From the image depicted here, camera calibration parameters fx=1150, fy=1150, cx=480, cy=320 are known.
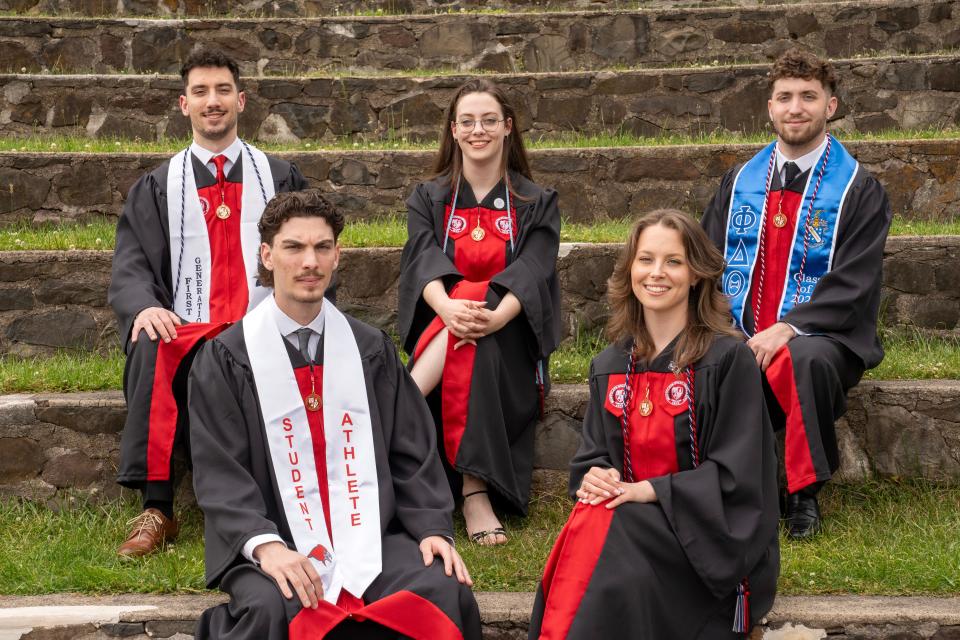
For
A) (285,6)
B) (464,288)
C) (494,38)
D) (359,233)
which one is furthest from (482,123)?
(285,6)

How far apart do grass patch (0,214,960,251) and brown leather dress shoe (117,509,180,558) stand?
1725mm

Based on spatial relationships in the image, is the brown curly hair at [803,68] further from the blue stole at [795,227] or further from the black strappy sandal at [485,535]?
the black strappy sandal at [485,535]

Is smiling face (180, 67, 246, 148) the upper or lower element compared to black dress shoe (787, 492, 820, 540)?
upper

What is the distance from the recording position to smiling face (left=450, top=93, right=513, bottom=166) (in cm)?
441

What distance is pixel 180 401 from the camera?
4.16m

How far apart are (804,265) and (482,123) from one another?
4.44 ft

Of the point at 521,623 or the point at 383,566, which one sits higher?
the point at 383,566

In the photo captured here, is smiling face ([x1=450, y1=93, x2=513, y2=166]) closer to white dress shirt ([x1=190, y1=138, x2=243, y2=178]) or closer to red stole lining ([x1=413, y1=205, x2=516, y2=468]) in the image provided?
red stole lining ([x1=413, y1=205, x2=516, y2=468])

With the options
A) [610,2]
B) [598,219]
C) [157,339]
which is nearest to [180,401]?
[157,339]

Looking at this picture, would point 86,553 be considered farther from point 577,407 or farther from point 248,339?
point 577,407

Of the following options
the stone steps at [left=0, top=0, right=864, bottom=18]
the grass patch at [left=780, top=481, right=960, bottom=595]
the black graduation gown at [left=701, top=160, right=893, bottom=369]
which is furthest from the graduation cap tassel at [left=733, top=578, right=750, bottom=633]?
the stone steps at [left=0, top=0, right=864, bottom=18]

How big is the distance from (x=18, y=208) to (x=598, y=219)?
3062 millimetres

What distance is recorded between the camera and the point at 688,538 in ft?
10.2

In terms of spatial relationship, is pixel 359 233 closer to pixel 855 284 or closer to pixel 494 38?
pixel 855 284
